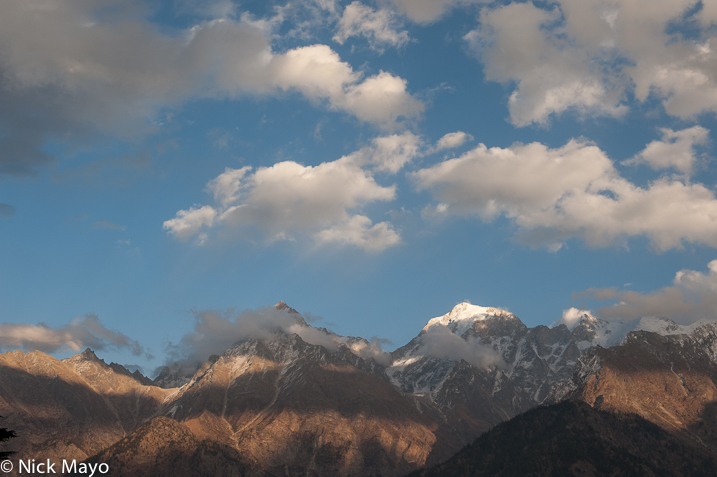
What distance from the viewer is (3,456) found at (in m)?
45.6
